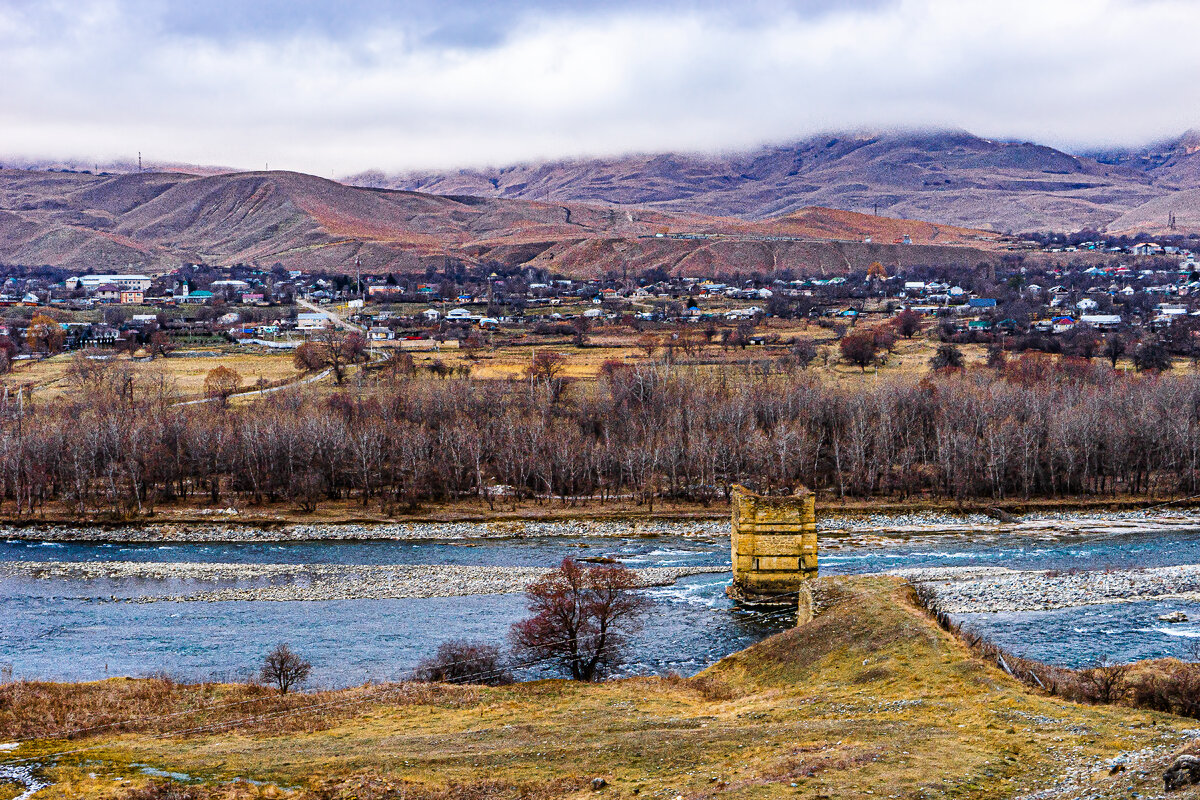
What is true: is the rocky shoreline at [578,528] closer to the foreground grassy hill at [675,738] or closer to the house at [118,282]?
the foreground grassy hill at [675,738]

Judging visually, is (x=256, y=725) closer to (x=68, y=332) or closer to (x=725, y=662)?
(x=725, y=662)

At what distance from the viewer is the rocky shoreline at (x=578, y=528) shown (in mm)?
55938

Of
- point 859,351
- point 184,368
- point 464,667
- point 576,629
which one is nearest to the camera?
point 464,667

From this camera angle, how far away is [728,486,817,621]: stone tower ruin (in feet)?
136

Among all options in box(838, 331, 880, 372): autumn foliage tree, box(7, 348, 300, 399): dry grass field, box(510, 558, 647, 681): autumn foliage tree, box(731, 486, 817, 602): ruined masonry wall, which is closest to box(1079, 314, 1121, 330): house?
box(838, 331, 880, 372): autumn foliage tree

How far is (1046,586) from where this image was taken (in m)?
43.2

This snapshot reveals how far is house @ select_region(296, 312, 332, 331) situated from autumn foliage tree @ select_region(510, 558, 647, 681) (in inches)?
3838

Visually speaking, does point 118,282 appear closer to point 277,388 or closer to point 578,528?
point 277,388

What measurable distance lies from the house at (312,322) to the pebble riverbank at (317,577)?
79080 millimetres

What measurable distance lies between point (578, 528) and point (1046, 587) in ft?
75.6

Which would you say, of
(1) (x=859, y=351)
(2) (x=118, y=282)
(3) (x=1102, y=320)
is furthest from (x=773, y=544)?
(2) (x=118, y=282)

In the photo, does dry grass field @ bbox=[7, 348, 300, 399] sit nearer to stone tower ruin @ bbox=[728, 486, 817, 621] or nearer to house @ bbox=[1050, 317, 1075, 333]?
stone tower ruin @ bbox=[728, 486, 817, 621]

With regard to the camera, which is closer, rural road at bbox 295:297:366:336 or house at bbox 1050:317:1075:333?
house at bbox 1050:317:1075:333

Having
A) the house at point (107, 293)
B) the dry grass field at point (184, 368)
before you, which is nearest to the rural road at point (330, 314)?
the dry grass field at point (184, 368)
